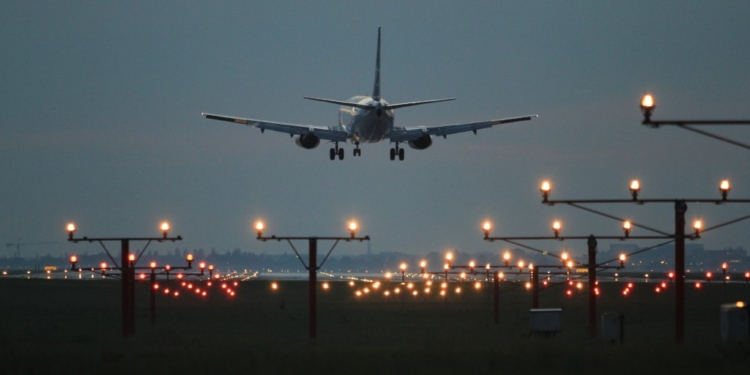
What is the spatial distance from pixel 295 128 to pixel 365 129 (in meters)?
6.61

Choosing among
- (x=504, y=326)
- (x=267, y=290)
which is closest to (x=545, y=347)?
(x=504, y=326)

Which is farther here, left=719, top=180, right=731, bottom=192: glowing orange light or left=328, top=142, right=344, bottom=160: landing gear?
left=328, top=142, right=344, bottom=160: landing gear

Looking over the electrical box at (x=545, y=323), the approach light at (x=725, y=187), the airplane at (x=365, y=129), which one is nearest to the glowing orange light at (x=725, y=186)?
the approach light at (x=725, y=187)

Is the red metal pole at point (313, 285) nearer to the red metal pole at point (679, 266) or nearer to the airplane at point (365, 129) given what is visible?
the red metal pole at point (679, 266)

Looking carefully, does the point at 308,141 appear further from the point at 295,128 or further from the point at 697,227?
the point at 697,227

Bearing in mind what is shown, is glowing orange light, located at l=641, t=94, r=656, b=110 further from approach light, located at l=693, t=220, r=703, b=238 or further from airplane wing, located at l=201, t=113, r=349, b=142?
airplane wing, located at l=201, t=113, r=349, b=142

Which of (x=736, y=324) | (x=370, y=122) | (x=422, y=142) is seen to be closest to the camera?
(x=736, y=324)

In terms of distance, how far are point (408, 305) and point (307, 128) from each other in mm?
17610

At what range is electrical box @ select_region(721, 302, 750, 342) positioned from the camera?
129 feet

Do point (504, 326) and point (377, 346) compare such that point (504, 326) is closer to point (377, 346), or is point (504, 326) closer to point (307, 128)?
point (377, 346)

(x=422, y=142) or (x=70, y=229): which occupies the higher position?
(x=422, y=142)

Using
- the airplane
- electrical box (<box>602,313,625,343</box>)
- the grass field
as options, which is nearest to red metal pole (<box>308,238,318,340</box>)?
the grass field

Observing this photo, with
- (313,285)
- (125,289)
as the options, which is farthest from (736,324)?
(125,289)

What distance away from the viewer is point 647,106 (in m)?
31.5
